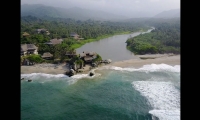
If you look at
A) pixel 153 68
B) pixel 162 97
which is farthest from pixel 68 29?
pixel 162 97

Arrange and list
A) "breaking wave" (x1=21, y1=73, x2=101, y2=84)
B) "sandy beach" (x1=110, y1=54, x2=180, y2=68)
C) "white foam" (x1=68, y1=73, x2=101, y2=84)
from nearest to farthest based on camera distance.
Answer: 1. "white foam" (x1=68, y1=73, x2=101, y2=84)
2. "breaking wave" (x1=21, y1=73, x2=101, y2=84)
3. "sandy beach" (x1=110, y1=54, x2=180, y2=68)

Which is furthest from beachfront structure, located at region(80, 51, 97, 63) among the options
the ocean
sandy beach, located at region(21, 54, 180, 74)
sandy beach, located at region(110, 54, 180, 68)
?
the ocean

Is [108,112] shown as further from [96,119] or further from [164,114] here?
[164,114]

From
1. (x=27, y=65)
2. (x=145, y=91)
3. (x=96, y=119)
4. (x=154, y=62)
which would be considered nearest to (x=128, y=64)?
(x=154, y=62)

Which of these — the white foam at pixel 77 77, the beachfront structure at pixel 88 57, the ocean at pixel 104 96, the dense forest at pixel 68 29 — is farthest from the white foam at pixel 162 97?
the dense forest at pixel 68 29

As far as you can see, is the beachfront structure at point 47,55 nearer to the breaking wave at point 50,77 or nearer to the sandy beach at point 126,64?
the sandy beach at point 126,64

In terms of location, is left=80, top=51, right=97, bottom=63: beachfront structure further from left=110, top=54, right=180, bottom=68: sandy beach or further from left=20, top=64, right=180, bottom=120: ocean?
left=20, top=64, right=180, bottom=120: ocean
